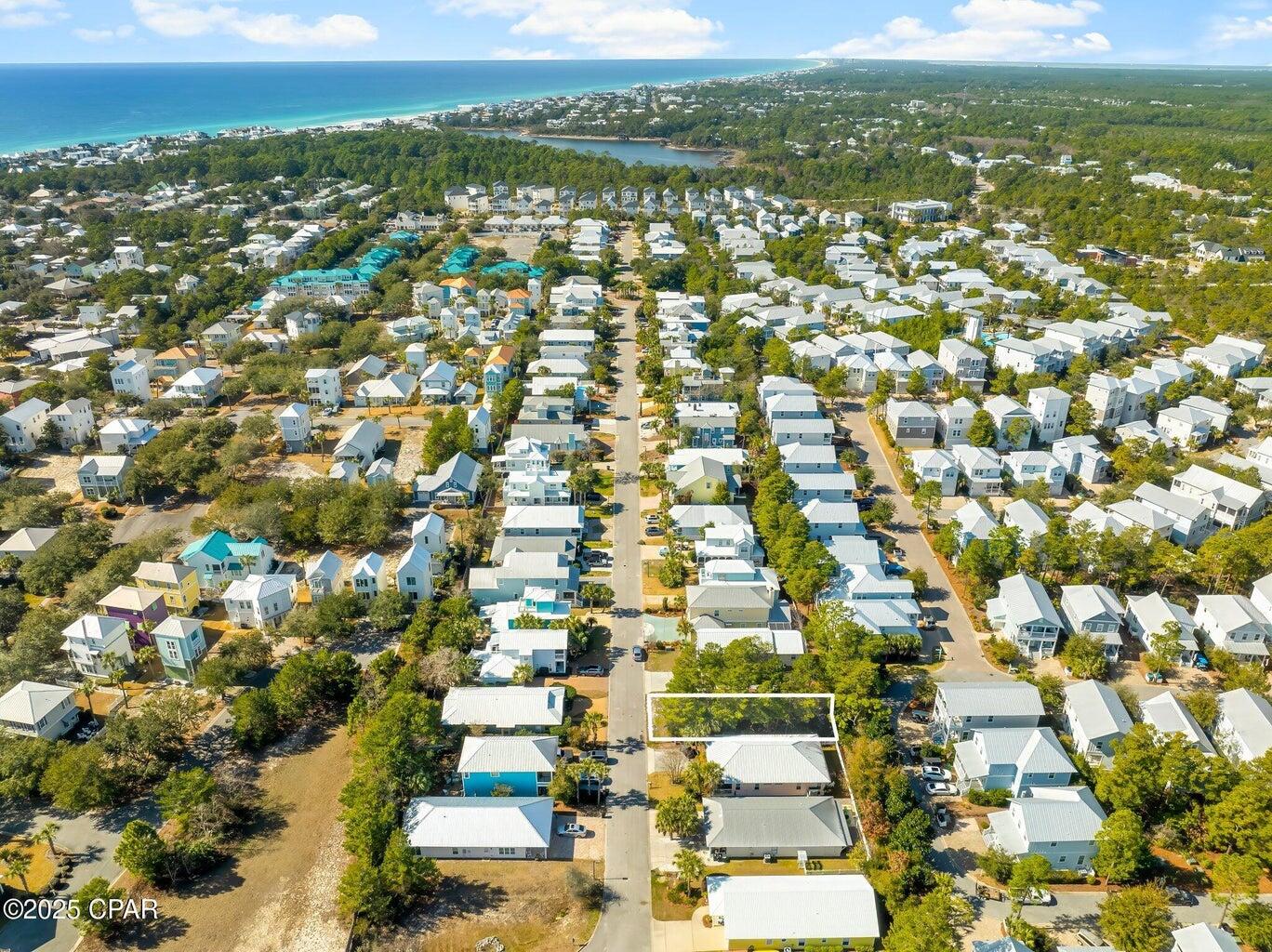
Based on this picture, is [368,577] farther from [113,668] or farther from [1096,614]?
[1096,614]

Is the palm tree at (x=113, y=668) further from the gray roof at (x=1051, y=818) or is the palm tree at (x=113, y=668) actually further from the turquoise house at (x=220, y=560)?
the gray roof at (x=1051, y=818)

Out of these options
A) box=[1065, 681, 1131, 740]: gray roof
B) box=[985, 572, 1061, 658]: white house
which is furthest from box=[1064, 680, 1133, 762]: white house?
box=[985, 572, 1061, 658]: white house

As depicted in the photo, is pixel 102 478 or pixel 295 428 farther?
pixel 295 428

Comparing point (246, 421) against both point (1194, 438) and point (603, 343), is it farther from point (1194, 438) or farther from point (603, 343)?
point (1194, 438)

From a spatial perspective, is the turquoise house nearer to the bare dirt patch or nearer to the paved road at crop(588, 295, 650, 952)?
the paved road at crop(588, 295, 650, 952)

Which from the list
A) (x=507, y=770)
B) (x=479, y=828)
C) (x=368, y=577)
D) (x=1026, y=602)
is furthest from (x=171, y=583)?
(x=1026, y=602)

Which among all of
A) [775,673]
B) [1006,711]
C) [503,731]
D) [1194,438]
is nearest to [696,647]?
[775,673]
